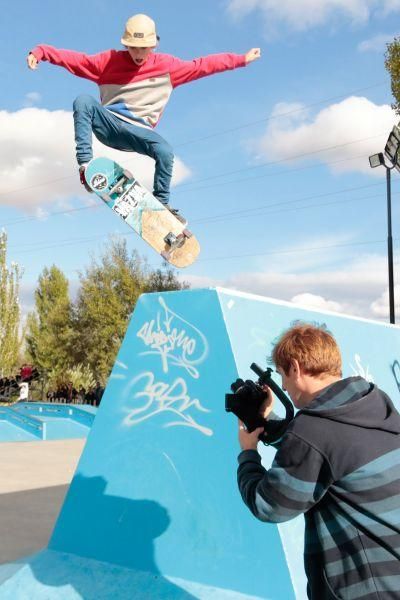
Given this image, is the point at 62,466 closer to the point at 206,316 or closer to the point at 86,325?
the point at 206,316

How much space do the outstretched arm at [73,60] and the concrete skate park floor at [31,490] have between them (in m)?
4.31

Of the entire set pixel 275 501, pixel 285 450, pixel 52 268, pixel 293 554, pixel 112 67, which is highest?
pixel 52 268

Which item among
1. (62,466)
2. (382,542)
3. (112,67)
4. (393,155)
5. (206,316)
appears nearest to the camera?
(382,542)

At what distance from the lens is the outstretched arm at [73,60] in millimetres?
5242

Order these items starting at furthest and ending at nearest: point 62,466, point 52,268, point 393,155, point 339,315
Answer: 1. point 52,268
2. point 393,155
3. point 62,466
4. point 339,315

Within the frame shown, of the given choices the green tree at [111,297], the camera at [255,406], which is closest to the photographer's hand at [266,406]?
the camera at [255,406]

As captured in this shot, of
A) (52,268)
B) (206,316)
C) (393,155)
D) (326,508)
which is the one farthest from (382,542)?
(52,268)

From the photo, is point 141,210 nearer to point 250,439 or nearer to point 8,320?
point 250,439

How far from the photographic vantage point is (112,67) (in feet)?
18.2

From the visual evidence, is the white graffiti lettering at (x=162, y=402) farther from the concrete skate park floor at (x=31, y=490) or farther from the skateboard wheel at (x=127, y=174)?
the skateboard wheel at (x=127, y=174)

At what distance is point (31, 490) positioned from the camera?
27.0 ft

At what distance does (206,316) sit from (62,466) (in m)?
7.81

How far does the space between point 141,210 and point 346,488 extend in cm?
414

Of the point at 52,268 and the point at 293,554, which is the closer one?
the point at 293,554
